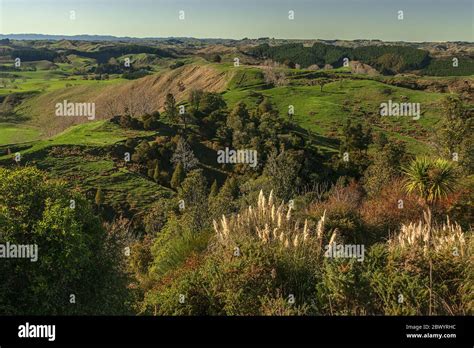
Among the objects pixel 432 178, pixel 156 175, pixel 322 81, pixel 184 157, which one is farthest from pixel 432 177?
pixel 322 81

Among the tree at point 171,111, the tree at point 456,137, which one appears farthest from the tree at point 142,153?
the tree at point 456,137

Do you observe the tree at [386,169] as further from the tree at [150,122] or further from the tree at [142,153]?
the tree at [150,122]

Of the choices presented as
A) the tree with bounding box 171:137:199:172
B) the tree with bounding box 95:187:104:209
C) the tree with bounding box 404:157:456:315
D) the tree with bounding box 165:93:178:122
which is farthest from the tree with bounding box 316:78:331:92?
the tree with bounding box 404:157:456:315

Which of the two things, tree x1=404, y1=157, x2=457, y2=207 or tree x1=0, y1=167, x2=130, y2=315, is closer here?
tree x1=0, y1=167, x2=130, y2=315

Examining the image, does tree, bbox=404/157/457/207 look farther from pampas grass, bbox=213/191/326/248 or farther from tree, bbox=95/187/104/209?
tree, bbox=95/187/104/209

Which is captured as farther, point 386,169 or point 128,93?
point 128,93

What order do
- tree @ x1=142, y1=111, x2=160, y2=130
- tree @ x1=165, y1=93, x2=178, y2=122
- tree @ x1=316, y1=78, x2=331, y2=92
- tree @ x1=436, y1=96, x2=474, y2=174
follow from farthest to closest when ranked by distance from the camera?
tree @ x1=316, y1=78, x2=331, y2=92 < tree @ x1=165, y1=93, x2=178, y2=122 < tree @ x1=142, y1=111, x2=160, y2=130 < tree @ x1=436, y1=96, x2=474, y2=174

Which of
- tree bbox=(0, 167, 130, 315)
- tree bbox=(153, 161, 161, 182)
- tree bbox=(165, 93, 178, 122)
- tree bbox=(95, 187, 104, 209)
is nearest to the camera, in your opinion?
tree bbox=(0, 167, 130, 315)

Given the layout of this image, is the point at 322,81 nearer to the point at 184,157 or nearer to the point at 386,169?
the point at 184,157

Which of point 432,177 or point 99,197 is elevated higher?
point 432,177
